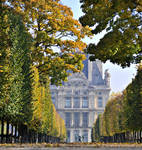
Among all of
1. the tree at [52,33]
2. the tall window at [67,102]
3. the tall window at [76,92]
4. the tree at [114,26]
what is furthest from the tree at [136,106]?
the tall window at [76,92]

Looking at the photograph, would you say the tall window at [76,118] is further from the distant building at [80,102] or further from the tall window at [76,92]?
the tall window at [76,92]

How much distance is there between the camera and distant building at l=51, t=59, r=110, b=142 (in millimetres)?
157250

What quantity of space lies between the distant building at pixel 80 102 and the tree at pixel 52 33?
406ft

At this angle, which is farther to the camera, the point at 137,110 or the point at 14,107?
the point at 137,110

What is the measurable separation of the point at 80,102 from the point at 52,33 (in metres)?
128

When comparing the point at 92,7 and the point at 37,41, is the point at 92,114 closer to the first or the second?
the point at 37,41

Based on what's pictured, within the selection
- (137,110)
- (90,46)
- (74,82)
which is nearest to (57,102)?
(74,82)

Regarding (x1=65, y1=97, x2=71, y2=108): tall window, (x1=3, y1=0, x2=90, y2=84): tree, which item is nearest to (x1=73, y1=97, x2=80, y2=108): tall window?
(x1=65, y1=97, x2=71, y2=108): tall window

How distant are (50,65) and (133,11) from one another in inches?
631

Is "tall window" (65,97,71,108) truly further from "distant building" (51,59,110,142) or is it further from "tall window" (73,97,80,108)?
"tall window" (73,97,80,108)

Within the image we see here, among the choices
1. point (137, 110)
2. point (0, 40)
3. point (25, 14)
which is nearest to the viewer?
point (0, 40)

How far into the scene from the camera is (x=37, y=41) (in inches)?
1304

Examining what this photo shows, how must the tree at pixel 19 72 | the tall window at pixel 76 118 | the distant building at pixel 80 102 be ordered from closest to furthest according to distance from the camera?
the tree at pixel 19 72, the distant building at pixel 80 102, the tall window at pixel 76 118

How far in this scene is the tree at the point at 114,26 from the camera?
19.3 m
